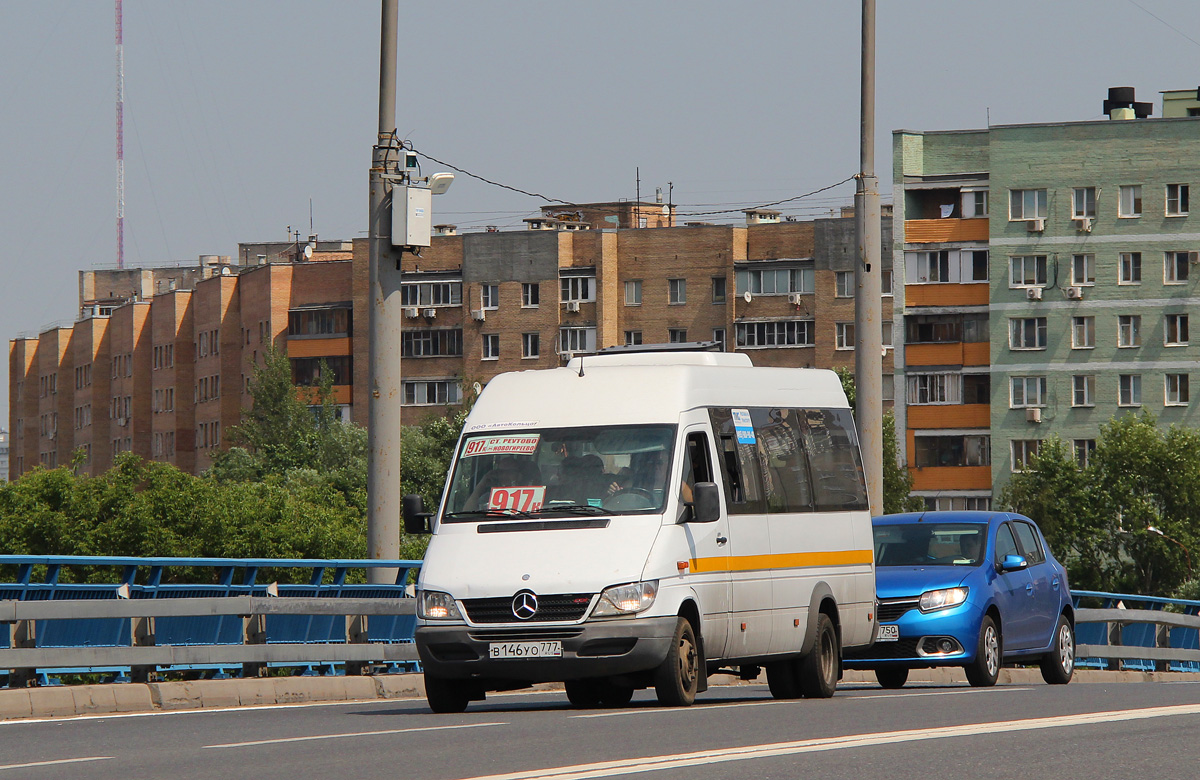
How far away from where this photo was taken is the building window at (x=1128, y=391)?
3679 inches

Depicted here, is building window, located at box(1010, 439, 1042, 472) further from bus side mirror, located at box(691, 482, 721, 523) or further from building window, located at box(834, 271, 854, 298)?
bus side mirror, located at box(691, 482, 721, 523)

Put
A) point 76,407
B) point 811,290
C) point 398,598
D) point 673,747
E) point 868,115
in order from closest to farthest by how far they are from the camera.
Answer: point 673,747, point 398,598, point 868,115, point 811,290, point 76,407

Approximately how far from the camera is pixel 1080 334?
310 feet

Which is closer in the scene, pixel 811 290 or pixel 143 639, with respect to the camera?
pixel 143 639

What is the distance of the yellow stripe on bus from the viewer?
46.2ft

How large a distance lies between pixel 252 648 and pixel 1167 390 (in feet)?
271

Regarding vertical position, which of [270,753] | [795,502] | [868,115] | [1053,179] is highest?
[1053,179]

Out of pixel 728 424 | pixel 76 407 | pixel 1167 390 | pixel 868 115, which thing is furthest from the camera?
pixel 76 407

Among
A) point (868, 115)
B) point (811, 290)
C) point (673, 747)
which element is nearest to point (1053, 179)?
point (811, 290)

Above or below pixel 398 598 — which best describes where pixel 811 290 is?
above

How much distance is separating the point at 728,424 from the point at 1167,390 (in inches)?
3238

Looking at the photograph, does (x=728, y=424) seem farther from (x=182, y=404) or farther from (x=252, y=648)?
(x=182, y=404)

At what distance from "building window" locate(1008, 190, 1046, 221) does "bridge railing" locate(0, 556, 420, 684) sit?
7992cm

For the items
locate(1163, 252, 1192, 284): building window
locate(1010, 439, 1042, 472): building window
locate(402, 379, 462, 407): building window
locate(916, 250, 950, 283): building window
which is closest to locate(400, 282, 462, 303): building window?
locate(402, 379, 462, 407): building window
